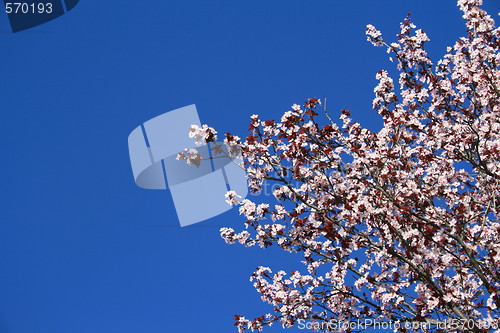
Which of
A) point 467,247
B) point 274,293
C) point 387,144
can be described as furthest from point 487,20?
point 274,293

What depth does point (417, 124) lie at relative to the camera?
8.15m

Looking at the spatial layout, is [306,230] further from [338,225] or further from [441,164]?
[441,164]

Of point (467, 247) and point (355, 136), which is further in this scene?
point (355, 136)

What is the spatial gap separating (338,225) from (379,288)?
3.74ft

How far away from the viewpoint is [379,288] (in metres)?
7.66

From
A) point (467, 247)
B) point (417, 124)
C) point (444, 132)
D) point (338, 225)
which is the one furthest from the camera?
point (444, 132)

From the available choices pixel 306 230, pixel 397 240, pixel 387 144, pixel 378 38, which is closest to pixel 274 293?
pixel 306 230

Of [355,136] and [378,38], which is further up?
[378,38]

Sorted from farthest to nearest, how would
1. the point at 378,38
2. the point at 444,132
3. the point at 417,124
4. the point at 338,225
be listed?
1. the point at 378,38
2. the point at 444,132
3. the point at 417,124
4. the point at 338,225

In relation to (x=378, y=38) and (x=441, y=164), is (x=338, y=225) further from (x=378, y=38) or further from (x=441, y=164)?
(x=378, y=38)

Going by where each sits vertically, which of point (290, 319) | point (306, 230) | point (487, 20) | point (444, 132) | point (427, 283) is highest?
point (487, 20)

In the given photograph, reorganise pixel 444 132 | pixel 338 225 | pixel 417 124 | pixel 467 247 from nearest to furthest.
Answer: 1. pixel 467 247
2. pixel 338 225
3. pixel 417 124
4. pixel 444 132

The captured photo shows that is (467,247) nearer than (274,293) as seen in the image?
Yes

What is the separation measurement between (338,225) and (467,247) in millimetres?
1679
